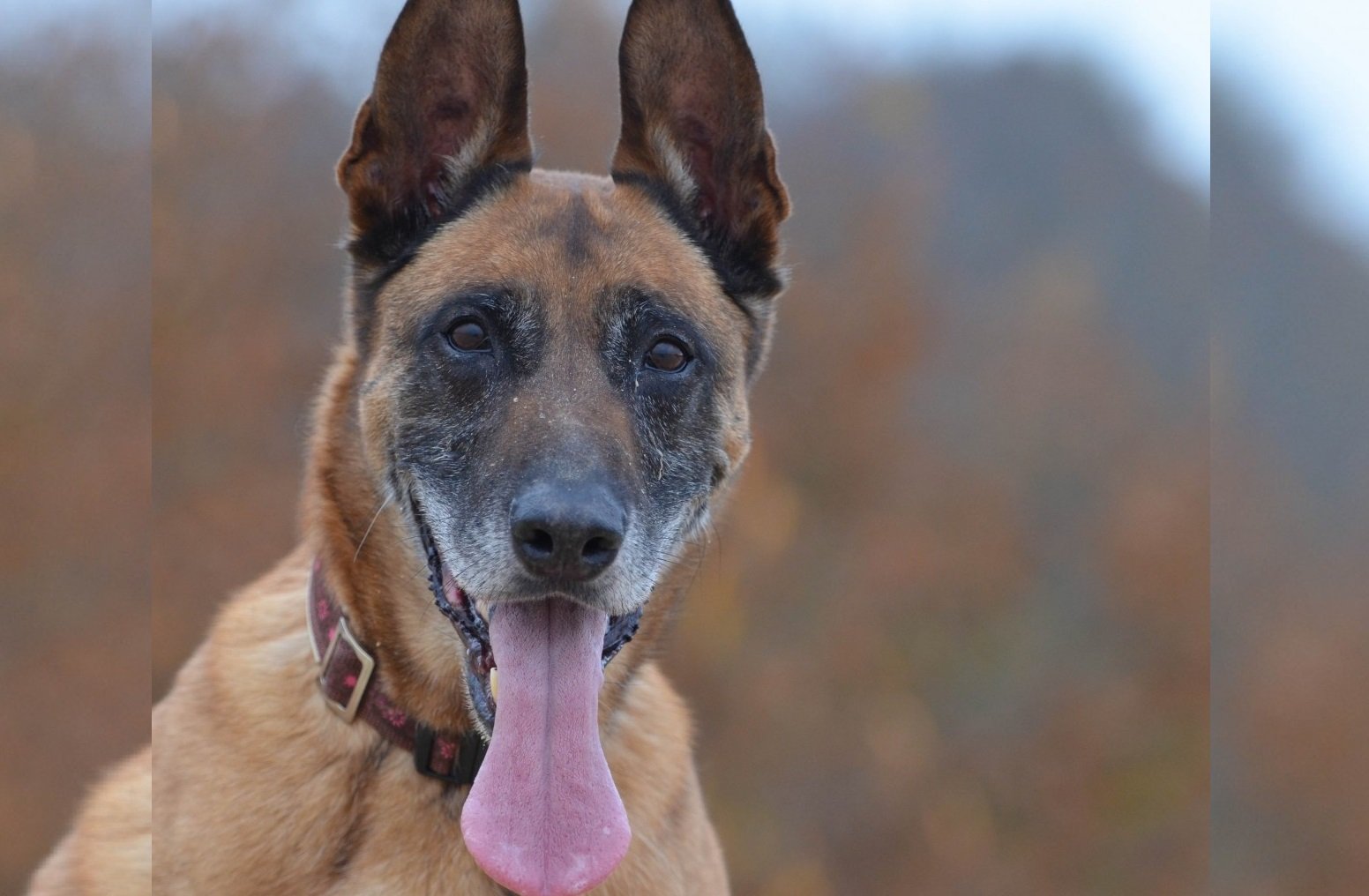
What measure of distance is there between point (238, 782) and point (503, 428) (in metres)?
1.09

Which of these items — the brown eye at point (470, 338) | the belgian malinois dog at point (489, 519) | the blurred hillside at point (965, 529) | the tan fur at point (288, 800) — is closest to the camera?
the belgian malinois dog at point (489, 519)

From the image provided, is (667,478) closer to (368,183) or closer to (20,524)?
(368,183)

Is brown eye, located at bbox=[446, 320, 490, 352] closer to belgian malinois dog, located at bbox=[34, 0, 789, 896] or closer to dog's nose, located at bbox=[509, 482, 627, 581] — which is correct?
belgian malinois dog, located at bbox=[34, 0, 789, 896]

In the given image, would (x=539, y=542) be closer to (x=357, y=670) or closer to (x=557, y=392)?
(x=557, y=392)

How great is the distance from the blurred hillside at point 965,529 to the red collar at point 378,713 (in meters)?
8.10

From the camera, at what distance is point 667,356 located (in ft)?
10.5

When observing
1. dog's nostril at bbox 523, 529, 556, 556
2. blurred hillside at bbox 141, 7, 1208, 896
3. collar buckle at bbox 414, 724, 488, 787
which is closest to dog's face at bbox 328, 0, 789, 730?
dog's nostril at bbox 523, 529, 556, 556

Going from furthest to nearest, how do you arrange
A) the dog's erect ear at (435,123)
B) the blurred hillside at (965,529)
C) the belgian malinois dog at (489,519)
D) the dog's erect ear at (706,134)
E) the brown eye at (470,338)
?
the blurred hillside at (965,529)
the dog's erect ear at (706,134)
the dog's erect ear at (435,123)
the brown eye at (470,338)
the belgian malinois dog at (489,519)

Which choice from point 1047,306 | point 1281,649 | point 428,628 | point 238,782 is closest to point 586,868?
point 428,628

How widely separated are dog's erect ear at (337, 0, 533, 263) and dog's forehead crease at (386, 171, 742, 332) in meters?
0.10

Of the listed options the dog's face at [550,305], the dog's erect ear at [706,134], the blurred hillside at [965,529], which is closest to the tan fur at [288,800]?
the dog's face at [550,305]

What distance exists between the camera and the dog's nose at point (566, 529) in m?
2.64

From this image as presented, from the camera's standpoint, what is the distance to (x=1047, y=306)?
12539 millimetres

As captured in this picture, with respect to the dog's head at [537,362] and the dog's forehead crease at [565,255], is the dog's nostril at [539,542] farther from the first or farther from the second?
the dog's forehead crease at [565,255]
